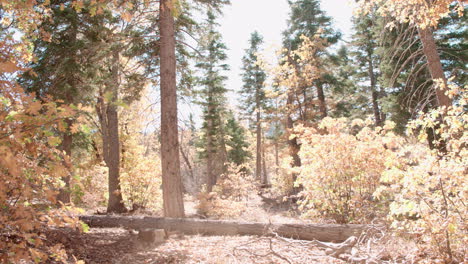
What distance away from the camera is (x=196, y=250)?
5461 millimetres

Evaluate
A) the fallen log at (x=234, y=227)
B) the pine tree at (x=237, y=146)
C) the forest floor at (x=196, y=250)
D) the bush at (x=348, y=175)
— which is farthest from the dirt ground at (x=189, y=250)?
the pine tree at (x=237, y=146)

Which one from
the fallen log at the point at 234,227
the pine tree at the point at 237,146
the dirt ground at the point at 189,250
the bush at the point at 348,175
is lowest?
the dirt ground at the point at 189,250

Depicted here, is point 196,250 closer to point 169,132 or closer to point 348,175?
point 169,132

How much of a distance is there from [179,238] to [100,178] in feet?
32.8

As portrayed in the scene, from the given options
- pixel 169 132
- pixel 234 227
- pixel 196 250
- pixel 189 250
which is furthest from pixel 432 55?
pixel 189 250

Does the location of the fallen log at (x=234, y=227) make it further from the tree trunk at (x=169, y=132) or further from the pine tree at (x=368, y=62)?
the pine tree at (x=368, y=62)

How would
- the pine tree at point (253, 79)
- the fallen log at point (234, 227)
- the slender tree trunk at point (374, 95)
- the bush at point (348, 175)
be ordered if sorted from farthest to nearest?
1. the pine tree at point (253, 79)
2. the slender tree trunk at point (374, 95)
3. the bush at point (348, 175)
4. the fallen log at point (234, 227)

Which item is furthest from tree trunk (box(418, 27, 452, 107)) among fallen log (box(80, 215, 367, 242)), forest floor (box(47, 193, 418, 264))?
forest floor (box(47, 193, 418, 264))

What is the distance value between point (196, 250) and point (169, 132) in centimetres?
310

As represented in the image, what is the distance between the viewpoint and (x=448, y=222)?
313 cm

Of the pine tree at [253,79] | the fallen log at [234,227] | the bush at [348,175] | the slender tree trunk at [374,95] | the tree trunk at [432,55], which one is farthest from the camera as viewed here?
the pine tree at [253,79]

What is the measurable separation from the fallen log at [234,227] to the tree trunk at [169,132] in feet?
1.34

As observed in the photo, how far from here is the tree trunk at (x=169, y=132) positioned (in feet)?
23.6

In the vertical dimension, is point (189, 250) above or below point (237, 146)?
below
